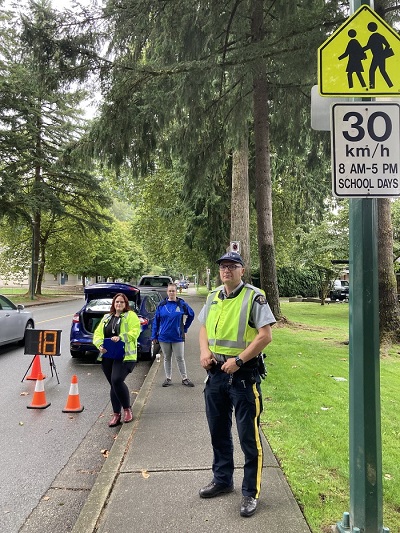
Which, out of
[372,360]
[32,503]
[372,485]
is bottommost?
→ [32,503]

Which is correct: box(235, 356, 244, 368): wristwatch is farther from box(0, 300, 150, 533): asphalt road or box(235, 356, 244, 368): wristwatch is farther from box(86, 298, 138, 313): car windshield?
box(86, 298, 138, 313): car windshield

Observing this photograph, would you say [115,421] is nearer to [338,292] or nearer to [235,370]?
[235,370]

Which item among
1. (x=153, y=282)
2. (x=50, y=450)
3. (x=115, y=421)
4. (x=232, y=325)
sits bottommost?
(x=50, y=450)

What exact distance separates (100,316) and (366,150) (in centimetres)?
770

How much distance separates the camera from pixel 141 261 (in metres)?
65.8

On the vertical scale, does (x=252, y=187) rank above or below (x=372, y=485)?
above

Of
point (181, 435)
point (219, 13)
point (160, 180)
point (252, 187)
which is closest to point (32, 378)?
point (181, 435)

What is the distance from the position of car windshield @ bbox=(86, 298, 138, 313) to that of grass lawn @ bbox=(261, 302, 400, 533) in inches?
127

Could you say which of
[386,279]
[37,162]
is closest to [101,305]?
[386,279]

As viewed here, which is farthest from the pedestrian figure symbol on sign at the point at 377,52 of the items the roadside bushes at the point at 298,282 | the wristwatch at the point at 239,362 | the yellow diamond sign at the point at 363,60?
the roadside bushes at the point at 298,282

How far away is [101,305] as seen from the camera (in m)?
9.68

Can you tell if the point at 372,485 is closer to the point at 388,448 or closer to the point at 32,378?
the point at 388,448

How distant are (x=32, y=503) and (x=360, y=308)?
10.3 feet

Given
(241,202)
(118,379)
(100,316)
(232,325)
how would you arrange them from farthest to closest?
(241,202), (100,316), (118,379), (232,325)
